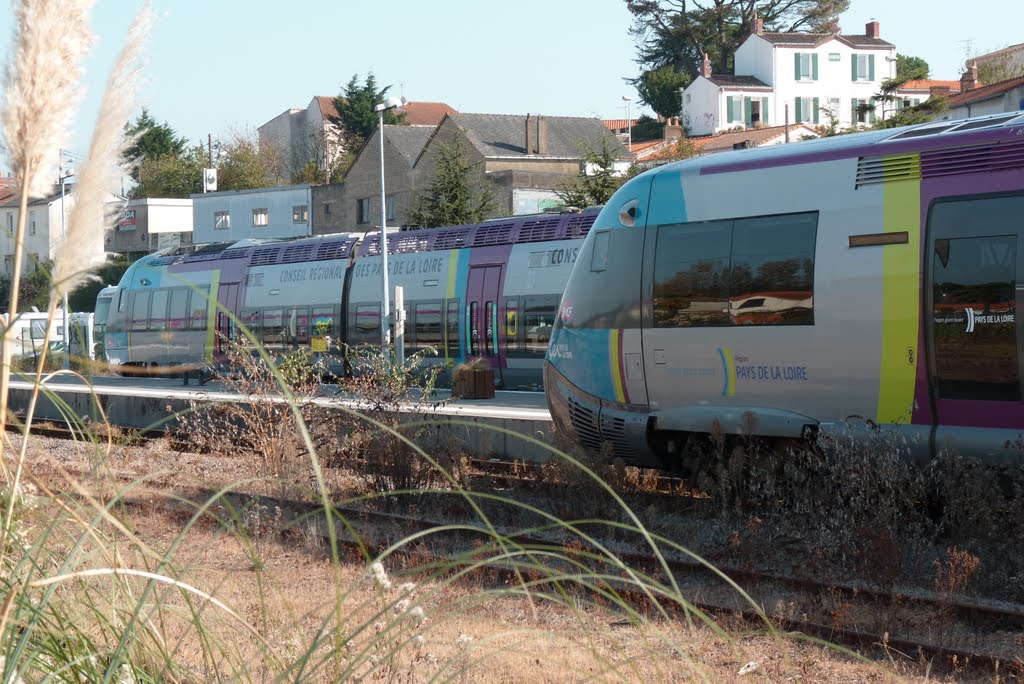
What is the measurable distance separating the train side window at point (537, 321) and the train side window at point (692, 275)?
12.0 meters

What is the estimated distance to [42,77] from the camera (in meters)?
3.32

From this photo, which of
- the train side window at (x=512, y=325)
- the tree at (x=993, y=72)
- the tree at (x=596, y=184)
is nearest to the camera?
the train side window at (x=512, y=325)

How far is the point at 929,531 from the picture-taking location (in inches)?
358

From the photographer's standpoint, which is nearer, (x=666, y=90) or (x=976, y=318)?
(x=976, y=318)

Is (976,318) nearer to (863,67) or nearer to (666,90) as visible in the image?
(666,90)

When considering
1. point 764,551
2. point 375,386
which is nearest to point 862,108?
point 375,386

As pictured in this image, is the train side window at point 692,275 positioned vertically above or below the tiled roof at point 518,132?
below

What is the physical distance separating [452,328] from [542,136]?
34.8m

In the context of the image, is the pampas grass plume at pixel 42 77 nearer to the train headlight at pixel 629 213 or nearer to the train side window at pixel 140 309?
the train headlight at pixel 629 213

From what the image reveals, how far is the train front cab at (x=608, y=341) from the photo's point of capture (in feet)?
34.4

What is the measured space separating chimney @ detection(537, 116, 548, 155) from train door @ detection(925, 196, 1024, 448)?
50035 mm

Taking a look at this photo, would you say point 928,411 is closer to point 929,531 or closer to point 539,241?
point 929,531

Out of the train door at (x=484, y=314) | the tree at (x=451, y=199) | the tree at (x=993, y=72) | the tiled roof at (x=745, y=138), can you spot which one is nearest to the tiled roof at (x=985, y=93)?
the tiled roof at (x=745, y=138)

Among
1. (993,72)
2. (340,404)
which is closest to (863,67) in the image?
(993,72)
